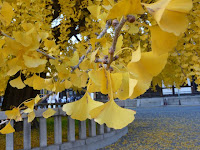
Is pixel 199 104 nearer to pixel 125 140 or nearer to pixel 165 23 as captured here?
pixel 125 140

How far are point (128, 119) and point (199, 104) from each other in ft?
42.6

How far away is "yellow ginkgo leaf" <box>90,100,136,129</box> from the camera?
288mm

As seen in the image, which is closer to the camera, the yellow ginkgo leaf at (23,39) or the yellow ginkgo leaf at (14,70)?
the yellow ginkgo leaf at (23,39)

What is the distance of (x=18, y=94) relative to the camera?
4.09 metres

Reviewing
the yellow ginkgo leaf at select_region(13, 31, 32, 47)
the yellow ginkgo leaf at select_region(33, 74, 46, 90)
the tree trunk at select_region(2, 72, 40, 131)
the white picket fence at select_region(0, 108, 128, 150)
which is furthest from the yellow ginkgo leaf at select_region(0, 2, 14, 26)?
the tree trunk at select_region(2, 72, 40, 131)

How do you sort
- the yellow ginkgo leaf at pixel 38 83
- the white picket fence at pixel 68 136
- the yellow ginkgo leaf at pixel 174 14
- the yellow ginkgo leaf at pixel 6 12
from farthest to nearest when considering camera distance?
the white picket fence at pixel 68 136
the yellow ginkgo leaf at pixel 38 83
the yellow ginkgo leaf at pixel 6 12
the yellow ginkgo leaf at pixel 174 14

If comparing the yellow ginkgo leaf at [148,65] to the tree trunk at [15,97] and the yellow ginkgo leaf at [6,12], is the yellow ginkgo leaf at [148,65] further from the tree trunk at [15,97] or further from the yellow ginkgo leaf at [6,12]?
the tree trunk at [15,97]

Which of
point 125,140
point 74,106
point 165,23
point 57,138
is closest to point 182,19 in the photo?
point 165,23

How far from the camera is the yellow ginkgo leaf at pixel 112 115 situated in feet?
0.94

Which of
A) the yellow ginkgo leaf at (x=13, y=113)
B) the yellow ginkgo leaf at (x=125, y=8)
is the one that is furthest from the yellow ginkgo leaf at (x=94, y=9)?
the yellow ginkgo leaf at (x=13, y=113)

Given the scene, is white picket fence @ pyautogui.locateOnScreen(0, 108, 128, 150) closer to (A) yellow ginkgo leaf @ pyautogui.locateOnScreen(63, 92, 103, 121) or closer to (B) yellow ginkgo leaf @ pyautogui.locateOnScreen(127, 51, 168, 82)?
(A) yellow ginkgo leaf @ pyautogui.locateOnScreen(63, 92, 103, 121)

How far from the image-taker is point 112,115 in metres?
0.30

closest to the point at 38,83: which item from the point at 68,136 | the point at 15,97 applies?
the point at 68,136

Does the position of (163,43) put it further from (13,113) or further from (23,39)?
(13,113)
